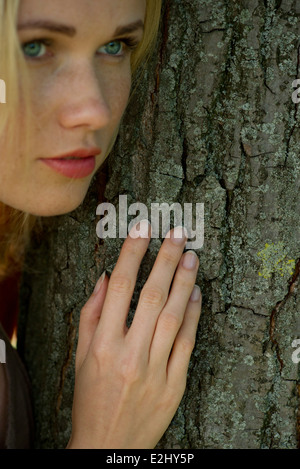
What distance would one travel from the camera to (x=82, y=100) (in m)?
1.50

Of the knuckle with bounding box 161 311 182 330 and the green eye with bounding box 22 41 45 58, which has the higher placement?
the green eye with bounding box 22 41 45 58

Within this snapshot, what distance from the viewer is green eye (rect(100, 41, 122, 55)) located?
5.24ft

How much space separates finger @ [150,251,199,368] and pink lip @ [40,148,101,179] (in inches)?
14.3

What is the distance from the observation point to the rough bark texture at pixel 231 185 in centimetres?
158

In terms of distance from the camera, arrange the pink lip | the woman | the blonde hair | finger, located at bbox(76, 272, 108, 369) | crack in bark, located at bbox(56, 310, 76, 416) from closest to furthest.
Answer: the blonde hair < the woman < the pink lip < finger, located at bbox(76, 272, 108, 369) < crack in bark, located at bbox(56, 310, 76, 416)

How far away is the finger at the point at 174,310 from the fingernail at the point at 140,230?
5.2 inches

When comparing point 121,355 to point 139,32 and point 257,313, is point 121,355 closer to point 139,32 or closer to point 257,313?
point 257,313

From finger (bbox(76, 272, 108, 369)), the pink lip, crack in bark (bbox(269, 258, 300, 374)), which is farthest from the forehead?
crack in bark (bbox(269, 258, 300, 374))

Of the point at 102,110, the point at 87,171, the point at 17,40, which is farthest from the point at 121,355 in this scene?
the point at 17,40

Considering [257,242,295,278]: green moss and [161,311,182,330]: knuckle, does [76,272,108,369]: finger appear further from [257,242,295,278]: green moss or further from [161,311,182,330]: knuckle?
[257,242,295,278]: green moss

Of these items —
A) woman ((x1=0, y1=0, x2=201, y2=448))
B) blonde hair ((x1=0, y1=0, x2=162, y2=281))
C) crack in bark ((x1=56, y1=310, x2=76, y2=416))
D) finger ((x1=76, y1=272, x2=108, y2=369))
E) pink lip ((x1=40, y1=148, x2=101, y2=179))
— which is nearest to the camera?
blonde hair ((x1=0, y1=0, x2=162, y2=281))

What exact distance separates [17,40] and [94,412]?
98 centimetres

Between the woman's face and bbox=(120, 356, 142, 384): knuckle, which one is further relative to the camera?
bbox=(120, 356, 142, 384): knuckle

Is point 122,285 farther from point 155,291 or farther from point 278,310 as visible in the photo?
point 278,310
